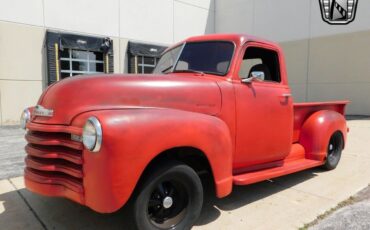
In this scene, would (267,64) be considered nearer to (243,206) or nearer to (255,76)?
(255,76)

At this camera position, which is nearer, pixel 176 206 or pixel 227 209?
pixel 176 206

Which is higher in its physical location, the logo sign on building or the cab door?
the logo sign on building

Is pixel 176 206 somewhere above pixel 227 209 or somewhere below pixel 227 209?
above

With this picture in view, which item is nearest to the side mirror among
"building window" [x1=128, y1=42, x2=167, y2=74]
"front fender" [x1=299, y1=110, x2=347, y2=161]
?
"front fender" [x1=299, y1=110, x2=347, y2=161]

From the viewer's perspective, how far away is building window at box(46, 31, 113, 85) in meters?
11.0

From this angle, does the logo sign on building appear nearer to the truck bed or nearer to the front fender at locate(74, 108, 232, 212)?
the truck bed

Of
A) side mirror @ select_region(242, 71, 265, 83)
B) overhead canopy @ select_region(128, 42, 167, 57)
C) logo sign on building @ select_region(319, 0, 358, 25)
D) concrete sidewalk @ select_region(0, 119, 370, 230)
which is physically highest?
logo sign on building @ select_region(319, 0, 358, 25)

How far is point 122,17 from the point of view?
13.0 metres

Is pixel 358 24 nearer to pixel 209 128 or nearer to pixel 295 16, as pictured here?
pixel 295 16

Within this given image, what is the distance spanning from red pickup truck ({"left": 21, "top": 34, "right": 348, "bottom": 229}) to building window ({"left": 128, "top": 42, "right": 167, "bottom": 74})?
9090 mm

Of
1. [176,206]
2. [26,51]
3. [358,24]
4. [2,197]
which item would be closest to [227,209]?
[176,206]

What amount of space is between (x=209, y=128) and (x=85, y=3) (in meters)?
10.5

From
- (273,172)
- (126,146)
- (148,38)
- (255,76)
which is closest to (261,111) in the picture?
(255,76)

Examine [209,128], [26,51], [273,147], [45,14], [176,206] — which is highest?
[45,14]
